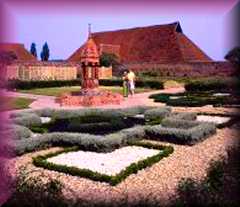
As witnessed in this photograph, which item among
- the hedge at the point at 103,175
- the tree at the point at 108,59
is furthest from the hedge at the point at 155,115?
the tree at the point at 108,59

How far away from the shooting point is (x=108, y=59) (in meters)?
36.7

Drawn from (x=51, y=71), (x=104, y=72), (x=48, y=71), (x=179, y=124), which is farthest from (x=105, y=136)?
(x=104, y=72)

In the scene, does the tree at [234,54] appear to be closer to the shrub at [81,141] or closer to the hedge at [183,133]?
the shrub at [81,141]

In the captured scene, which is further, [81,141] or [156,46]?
[156,46]

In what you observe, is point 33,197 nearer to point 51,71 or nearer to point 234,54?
point 234,54

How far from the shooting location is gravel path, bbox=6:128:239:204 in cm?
455

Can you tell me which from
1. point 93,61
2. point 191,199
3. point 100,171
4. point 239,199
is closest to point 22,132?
point 100,171

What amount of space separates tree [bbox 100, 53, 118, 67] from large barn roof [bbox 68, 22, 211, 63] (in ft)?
6.08

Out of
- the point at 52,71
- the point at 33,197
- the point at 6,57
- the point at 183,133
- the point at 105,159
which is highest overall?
the point at 6,57

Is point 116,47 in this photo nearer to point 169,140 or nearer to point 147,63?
point 147,63

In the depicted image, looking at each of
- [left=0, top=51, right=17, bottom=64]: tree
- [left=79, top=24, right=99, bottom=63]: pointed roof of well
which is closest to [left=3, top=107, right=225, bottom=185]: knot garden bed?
[left=0, top=51, right=17, bottom=64]: tree

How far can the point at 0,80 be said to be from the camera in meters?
1.03

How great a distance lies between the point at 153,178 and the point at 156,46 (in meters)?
32.7

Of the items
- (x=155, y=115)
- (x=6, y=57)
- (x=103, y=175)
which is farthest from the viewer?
(x=155, y=115)
